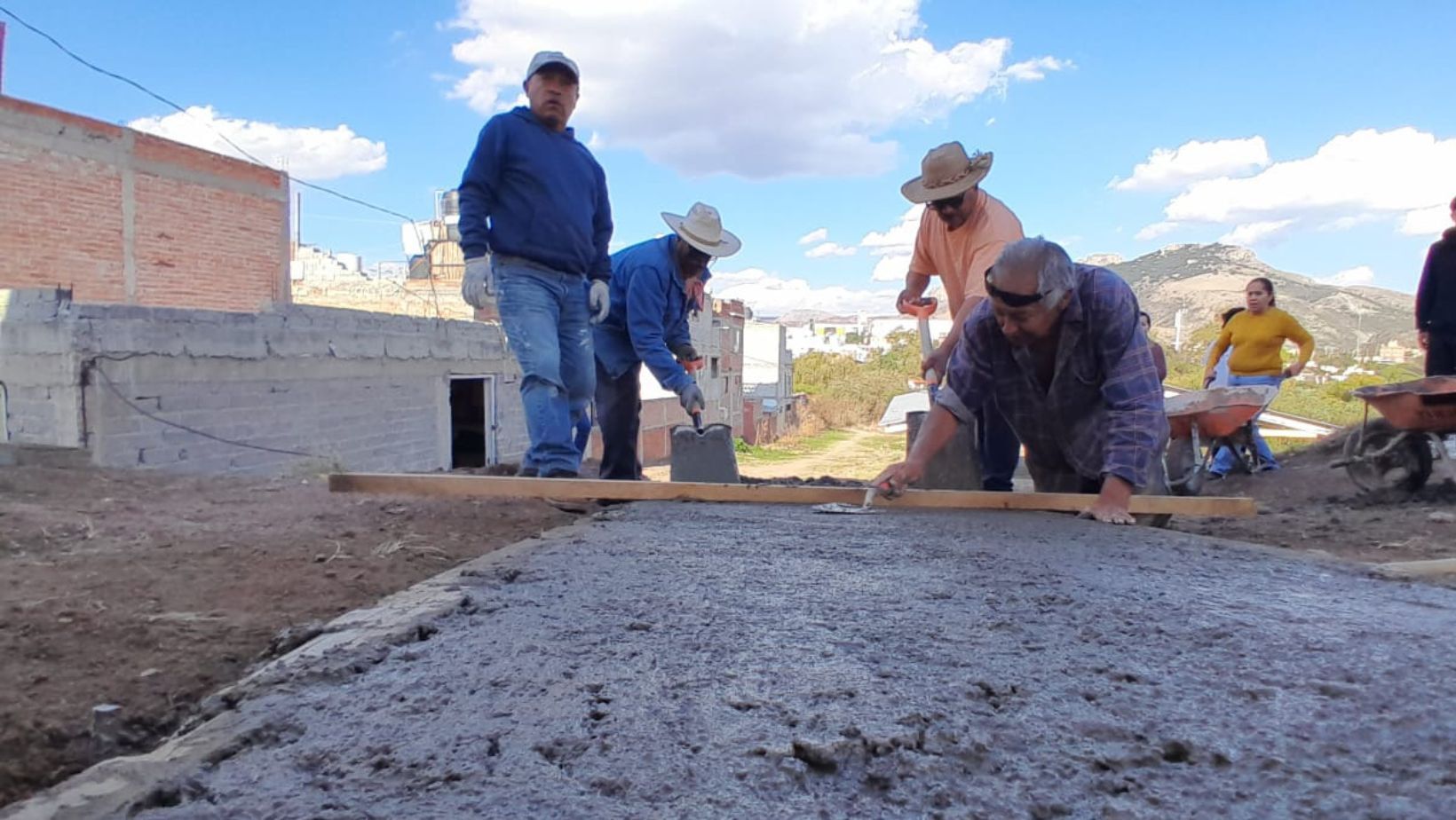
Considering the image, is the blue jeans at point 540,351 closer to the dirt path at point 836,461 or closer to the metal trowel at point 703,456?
the metal trowel at point 703,456

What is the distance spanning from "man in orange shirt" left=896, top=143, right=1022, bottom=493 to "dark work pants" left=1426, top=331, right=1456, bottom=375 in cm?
363

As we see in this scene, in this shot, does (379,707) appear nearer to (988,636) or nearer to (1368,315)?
(988,636)

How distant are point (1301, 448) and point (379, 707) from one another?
336 inches

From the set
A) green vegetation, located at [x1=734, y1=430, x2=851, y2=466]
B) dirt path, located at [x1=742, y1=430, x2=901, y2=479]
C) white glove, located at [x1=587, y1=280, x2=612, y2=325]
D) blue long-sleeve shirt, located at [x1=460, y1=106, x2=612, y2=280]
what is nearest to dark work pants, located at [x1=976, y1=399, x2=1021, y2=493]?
white glove, located at [x1=587, y1=280, x2=612, y2=325]

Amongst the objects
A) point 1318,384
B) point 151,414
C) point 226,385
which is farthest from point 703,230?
point 1318,384

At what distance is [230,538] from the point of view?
107 inches

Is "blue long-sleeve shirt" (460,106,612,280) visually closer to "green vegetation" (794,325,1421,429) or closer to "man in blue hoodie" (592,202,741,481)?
"man in blue hoodie" (592,202,741,481)

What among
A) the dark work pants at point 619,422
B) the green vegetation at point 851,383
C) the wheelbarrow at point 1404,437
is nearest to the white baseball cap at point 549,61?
the dark work pants at point 619,422

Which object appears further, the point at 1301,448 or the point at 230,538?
the point at 1301,448

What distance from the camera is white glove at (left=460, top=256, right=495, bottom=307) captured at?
3.79 metres

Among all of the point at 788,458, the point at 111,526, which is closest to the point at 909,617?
the point at 111,526

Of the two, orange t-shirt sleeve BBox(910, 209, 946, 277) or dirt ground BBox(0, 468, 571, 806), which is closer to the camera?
dirt ground BBox(0, 468, 571, 806)

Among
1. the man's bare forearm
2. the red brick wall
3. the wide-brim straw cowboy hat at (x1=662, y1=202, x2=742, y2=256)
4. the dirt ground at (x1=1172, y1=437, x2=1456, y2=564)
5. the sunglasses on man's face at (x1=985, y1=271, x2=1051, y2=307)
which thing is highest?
the red brick wall

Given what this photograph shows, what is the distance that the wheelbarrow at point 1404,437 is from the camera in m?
4.94
